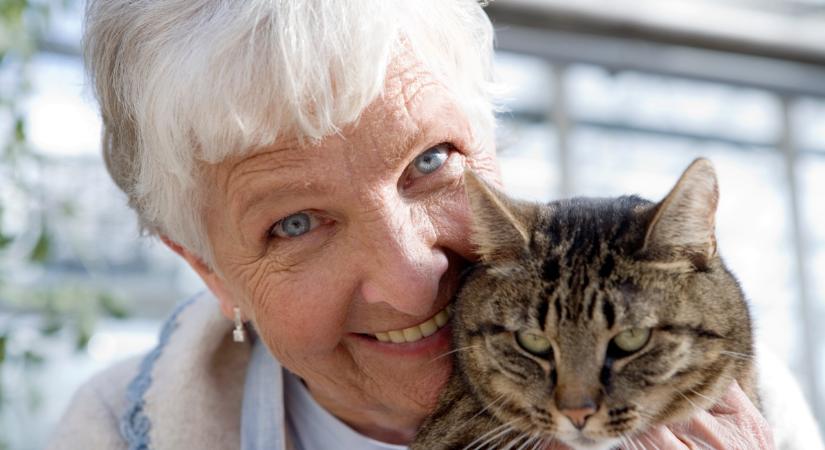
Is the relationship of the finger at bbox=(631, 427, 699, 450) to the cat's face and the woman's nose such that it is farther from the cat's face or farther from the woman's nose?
the woman's nose

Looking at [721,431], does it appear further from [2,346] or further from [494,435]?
[2,346]

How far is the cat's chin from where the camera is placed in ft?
4.85

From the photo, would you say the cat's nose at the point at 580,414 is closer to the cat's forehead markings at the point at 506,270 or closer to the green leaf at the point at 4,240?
the cat's forehead markings at the point at 506,270

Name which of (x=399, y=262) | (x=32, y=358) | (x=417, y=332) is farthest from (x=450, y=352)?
(x=32, y=358)

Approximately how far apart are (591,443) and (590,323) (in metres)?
0.19

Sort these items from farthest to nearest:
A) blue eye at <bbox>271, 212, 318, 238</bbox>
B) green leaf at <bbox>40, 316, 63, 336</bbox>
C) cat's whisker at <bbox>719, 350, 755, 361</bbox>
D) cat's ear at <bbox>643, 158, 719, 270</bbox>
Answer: green leaf at <bbox>40, 316, 63, 336</bbox> < blue eye at <bbox>271, 212, 318, 238</bbox> < cat's whisker at <bbox>719, 350, 755, 361</bbox> < cat's ear at <bbox>643, 158, 719, 270</bbox>

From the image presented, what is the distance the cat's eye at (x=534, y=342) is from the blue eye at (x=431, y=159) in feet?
1.07

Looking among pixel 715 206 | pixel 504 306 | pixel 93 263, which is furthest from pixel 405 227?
pixel 93 263

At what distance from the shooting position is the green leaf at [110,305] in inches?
97.1

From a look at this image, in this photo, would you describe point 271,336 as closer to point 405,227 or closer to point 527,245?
point 405,227

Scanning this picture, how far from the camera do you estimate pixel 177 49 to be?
1618 mm

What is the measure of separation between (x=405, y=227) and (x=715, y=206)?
19.5 inches

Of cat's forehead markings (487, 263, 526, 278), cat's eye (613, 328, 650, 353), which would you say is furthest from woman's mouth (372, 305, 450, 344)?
cat's eye (613, 328, 650, 353)

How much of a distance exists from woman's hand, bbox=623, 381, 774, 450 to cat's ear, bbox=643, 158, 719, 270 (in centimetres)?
24
